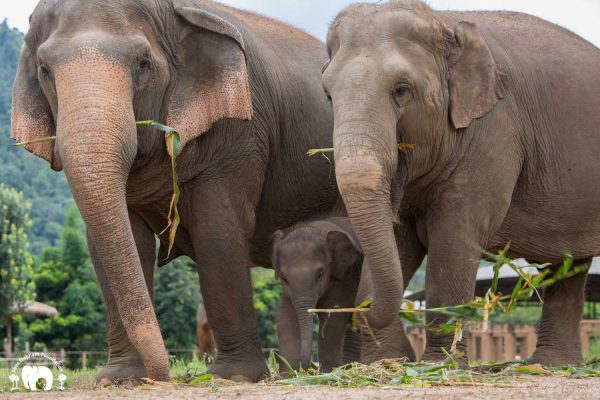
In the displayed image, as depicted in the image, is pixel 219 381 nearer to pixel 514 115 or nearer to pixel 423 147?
pixel 423 147

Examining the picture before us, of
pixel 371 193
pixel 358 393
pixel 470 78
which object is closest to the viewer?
pixel 358 393

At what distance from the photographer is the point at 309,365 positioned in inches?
340

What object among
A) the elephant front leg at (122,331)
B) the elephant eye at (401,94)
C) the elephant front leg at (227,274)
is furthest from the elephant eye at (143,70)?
the elephant eye at (401,94)

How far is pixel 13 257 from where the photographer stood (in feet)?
115

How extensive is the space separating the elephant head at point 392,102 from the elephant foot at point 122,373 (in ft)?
6.00

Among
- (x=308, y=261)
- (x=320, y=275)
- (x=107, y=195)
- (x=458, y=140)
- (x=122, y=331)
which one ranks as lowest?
(x=122, y=331)

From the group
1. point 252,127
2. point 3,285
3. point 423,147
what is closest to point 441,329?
point 423,147

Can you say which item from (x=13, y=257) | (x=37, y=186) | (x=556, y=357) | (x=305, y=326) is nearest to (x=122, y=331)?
(x=305, y=326)

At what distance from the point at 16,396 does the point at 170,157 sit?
2.22 metres

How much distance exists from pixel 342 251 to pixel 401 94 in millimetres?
1958

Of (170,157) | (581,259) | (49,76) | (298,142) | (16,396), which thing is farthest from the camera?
(581,259)

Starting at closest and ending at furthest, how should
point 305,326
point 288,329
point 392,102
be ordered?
point 392,102
point 305,326
point 288,329

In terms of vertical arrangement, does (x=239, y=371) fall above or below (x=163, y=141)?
below

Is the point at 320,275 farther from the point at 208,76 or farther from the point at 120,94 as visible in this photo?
the point at 120,94
